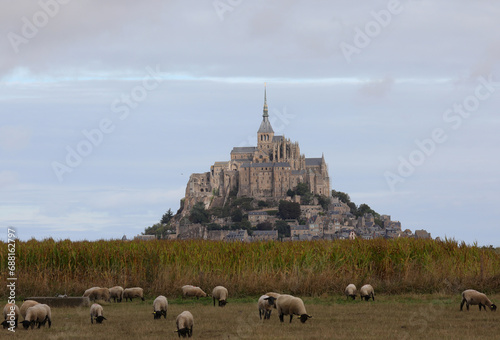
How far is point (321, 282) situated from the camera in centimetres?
2238

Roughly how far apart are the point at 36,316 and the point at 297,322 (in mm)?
5956

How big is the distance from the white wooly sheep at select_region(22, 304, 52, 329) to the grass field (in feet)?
0.83

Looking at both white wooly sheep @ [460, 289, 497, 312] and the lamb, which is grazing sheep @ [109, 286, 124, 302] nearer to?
the lamb

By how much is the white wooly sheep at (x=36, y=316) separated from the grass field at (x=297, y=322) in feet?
0.83

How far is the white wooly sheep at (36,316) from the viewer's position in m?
15.4

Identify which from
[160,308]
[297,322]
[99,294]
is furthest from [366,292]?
[99,294]

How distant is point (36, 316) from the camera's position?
15.6 metres

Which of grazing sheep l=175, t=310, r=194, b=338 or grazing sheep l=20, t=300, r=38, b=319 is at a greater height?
grazing sheep l=20, t=300, r=38, b=319

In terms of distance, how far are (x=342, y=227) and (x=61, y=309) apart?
181639 mm

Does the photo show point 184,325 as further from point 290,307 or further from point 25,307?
point 25,307

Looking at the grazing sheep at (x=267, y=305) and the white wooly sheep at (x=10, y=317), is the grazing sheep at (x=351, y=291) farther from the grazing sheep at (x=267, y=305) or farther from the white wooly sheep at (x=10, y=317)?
the white wooly sheep at (x=10, y=317)

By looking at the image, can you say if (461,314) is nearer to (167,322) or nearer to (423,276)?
(423,276)

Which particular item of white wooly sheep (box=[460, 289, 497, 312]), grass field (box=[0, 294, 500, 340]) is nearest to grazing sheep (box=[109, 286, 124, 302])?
grass field (box=[0, 294, 500, 340])

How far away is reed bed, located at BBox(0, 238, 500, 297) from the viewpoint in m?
22.3
